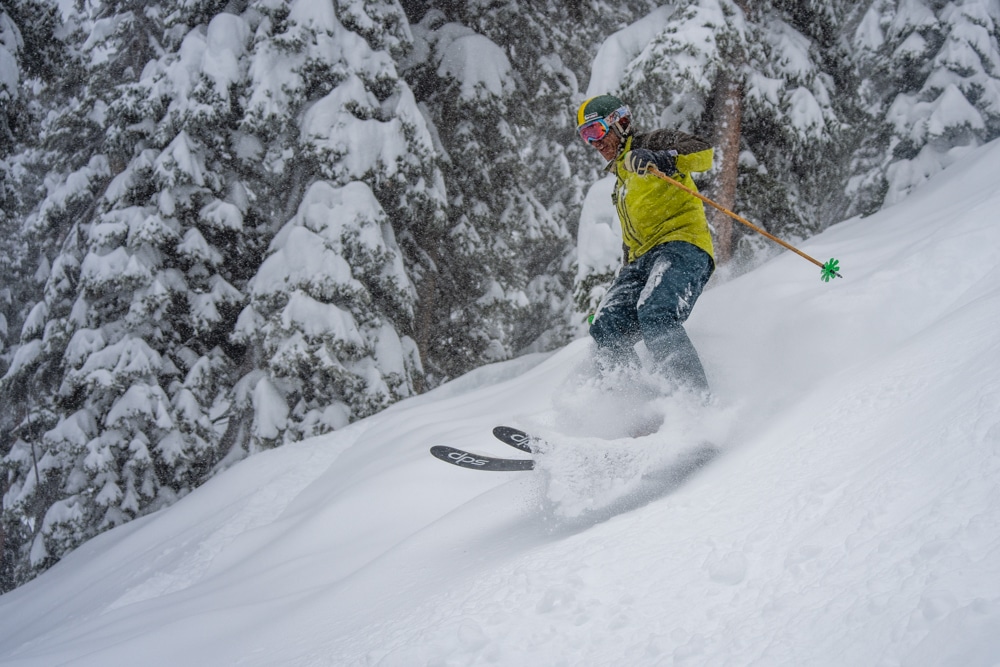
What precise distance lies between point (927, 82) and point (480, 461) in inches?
482

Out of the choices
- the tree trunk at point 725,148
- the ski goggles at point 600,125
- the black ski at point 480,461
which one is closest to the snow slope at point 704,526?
the black ski at point 480,461

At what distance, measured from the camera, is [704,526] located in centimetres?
230

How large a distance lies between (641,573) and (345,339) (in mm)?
8653

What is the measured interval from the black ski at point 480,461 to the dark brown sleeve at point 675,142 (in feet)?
7.28

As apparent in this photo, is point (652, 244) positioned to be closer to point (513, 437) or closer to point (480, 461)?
point (513, 437)

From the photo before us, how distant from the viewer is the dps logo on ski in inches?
165

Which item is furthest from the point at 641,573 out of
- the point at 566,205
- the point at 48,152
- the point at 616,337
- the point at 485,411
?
Result: the point at 48,152

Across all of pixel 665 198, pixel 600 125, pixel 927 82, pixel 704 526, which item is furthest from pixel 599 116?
pixel 927 82

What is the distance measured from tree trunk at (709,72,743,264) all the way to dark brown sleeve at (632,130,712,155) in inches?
189

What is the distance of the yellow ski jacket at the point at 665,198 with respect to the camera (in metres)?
4.07

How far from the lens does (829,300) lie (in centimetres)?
433

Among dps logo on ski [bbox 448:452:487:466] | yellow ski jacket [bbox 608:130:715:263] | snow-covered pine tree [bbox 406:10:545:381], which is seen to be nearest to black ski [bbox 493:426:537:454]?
dps logo on ski [bbox 448:452:487:466]

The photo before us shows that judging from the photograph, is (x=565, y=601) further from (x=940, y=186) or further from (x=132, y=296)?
(x=132, y=296)

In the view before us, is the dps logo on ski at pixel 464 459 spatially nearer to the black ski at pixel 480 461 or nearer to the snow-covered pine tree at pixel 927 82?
the black ski at pixel 480 461
